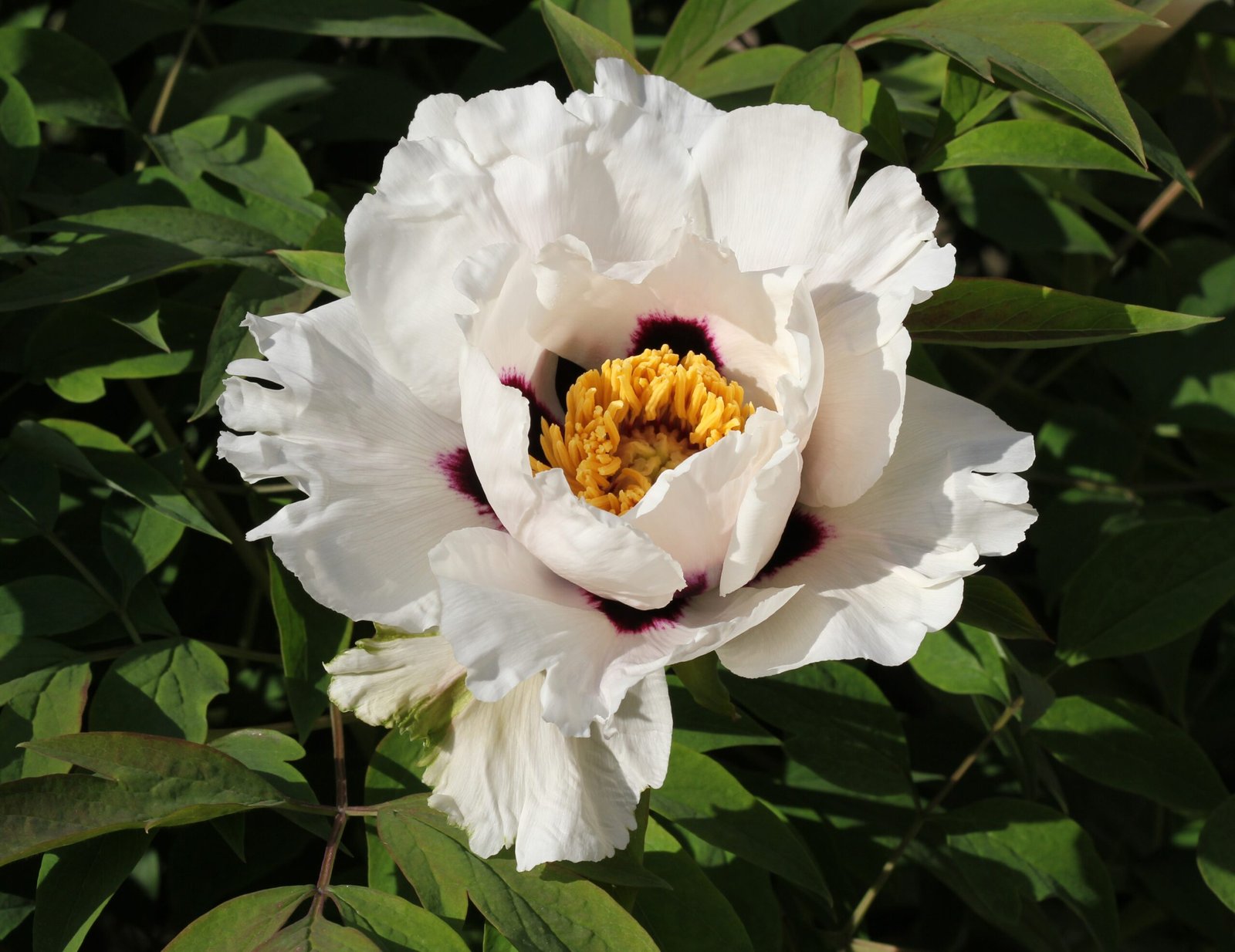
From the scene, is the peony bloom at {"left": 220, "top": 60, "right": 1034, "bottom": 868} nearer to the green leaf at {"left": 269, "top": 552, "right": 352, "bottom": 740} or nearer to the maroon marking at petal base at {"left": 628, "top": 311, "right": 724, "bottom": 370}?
the maroon marking at petal base at {"left": 628, "top": 311, "right": 724, "bottom": 370}

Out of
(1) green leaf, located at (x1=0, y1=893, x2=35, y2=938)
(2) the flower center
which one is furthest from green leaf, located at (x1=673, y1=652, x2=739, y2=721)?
(1) green leaf, located at (x1=0, y1=893, x2=35, y2=938)

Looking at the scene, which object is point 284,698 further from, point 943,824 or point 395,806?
point 943,824

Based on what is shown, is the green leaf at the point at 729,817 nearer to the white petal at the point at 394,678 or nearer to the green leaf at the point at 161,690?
the white petal at the point at 394,678

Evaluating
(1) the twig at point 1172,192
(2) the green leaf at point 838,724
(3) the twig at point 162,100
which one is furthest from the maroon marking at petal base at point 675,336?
(1) the twig at point 1172,192

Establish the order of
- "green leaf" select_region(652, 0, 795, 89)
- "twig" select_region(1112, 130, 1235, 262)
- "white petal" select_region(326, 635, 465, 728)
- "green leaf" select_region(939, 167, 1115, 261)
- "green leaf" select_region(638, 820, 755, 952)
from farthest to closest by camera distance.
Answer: "twig" select_region(1112, 130, 1235, 262), "green leaf" select_region(939, 167, 1115, 261), "green leaf" select_region(652, 0, 795, 89), "green leaf" select_region(638, 820, 755, 952), "white petal" select_region(326, 635, 465, 728)

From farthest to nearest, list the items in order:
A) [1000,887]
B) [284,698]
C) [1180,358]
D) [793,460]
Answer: [1180,358], [284,698], [1000,887], [793,460]

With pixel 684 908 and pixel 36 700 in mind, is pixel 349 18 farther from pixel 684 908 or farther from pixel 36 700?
pixel 684 908

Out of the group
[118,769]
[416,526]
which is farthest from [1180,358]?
[118,769]
